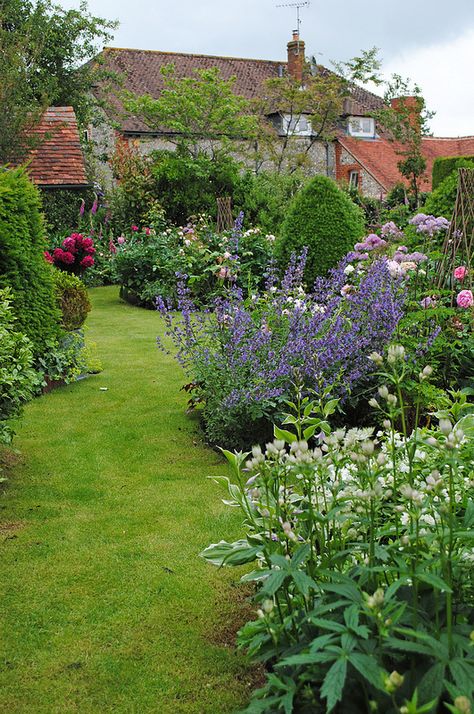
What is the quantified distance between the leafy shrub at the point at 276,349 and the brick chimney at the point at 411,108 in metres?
22.4

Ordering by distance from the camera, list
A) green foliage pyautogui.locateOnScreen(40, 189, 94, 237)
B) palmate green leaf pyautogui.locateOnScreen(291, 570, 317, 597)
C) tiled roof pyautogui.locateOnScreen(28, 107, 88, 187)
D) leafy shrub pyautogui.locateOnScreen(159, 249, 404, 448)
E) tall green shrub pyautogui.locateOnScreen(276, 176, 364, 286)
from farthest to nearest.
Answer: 1. green foliage pyautogui.locateOnScreen(40, 189, 94, 237)
2. tiled roof pyautogui.locateOnScreen(28, 107, 88, 187)
3. tall green shrub pyautogui.locateOnScreen(276, 176, 364, 286)
4. leafy shrub pyautogui.locateOnScreen(159, 249, 404, 448)
5. palmate green leaf pyautogui.locateOnScreen(291, 570, 317, 597)

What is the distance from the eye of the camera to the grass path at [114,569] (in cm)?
279

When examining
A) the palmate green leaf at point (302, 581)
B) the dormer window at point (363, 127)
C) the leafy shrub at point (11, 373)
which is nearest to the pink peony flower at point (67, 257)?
the leafy shrub at point (11, 373)

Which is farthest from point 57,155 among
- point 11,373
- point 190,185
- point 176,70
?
point 176,70

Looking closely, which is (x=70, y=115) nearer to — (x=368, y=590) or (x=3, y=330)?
(x=3, y=330)

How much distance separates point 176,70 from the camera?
31.6m

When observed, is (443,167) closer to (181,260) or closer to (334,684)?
(181,260)

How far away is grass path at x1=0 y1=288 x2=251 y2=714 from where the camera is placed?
110 inches

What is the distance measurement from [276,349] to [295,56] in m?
29.4

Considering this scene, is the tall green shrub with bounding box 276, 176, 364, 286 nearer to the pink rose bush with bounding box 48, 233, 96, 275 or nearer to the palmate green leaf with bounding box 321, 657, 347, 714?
the pink rose bush with bounding box 48, 233, 96, 275

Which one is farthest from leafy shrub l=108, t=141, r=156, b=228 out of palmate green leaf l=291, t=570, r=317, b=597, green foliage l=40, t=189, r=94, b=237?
palmate green leaf l=291, t=570, r=317, b=597

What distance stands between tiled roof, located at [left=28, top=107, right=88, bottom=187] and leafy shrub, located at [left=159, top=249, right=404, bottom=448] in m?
10.5

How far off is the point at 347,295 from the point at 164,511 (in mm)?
2359

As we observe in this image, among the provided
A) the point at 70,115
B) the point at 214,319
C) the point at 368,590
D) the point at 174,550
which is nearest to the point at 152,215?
the point at 70,115
